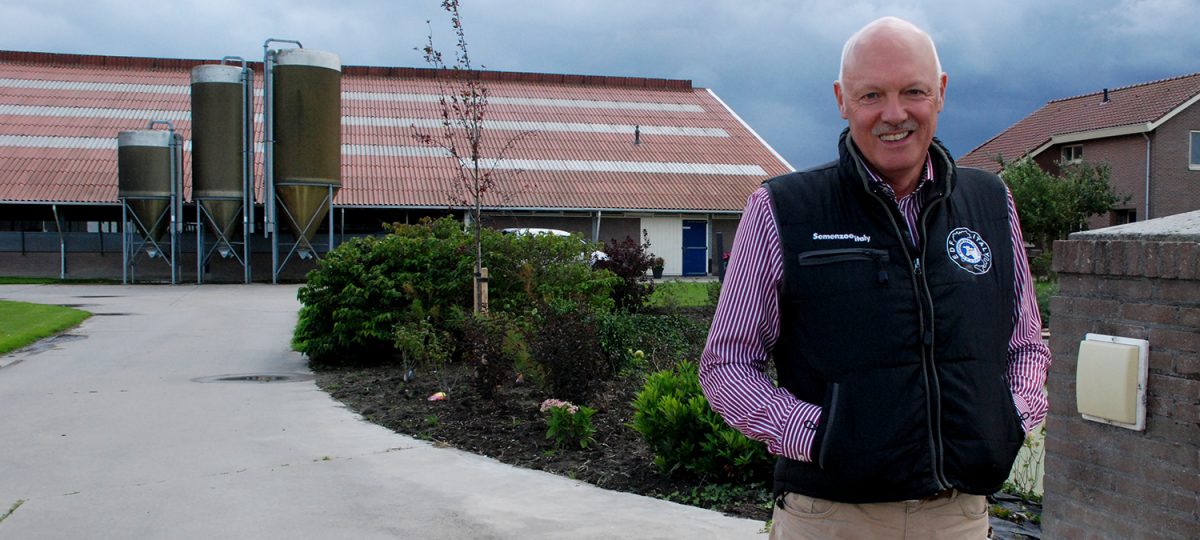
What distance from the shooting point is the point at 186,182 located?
36.6 m

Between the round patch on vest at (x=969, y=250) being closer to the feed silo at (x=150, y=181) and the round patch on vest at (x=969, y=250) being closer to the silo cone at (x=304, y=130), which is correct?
the silo cone at (x=304, y=130)

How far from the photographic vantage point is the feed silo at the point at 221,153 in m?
33.1

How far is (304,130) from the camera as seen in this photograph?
31969 millimetres

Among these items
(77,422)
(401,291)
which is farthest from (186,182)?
(77,422)

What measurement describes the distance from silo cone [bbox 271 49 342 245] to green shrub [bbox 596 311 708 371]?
21.3m

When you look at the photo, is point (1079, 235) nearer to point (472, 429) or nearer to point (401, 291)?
point (472, 429)

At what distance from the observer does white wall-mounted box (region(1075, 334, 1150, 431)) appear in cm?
377

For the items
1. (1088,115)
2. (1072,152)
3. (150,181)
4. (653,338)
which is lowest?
(653,338)

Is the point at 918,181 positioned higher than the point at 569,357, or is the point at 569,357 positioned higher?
the point at 918,181

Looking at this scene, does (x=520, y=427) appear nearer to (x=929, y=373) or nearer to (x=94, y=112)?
(x=929, y=373)

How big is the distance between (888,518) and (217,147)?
33.6 m

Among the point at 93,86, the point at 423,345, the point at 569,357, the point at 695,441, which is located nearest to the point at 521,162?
the point at 93,86

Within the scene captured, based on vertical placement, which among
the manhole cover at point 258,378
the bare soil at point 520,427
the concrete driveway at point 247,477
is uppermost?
the bare soil at point 520,427

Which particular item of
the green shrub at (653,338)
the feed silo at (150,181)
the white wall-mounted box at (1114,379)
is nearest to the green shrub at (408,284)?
the green shrub at (653,338)
